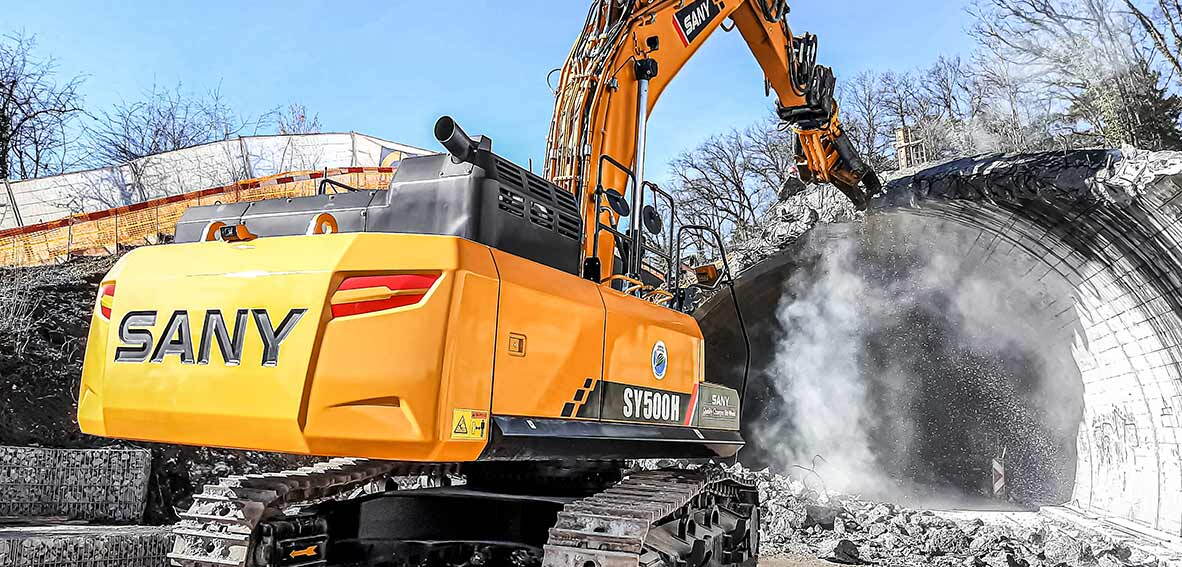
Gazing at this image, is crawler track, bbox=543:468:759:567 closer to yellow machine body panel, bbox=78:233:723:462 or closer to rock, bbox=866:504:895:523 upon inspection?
yellow machine body panel, bbox=78:233:723:462

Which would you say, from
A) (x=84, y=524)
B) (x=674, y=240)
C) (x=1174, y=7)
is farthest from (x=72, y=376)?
(x=1174, y=7)

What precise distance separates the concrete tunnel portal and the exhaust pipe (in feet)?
29.4

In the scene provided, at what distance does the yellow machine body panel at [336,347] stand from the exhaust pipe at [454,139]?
0.48 meters

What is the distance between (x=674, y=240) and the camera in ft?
16.5

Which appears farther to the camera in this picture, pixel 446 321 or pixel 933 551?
pixel 933 551

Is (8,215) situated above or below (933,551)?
above

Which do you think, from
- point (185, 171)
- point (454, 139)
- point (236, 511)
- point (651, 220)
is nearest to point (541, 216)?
point (454, 139)

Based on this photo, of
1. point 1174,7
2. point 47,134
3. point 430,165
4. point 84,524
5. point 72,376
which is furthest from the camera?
point 47,134

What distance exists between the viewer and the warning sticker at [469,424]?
3127mm

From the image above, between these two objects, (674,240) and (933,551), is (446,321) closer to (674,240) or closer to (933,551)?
(674,240)

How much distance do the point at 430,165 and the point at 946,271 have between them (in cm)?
1301

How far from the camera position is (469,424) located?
3195mm

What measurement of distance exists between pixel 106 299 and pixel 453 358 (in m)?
1.81

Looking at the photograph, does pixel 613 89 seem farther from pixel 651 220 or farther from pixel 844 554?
pixel 844 554
